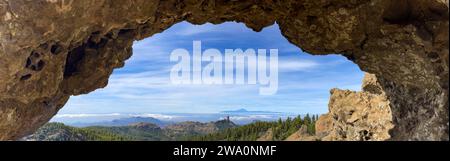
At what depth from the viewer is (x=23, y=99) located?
37.1ft

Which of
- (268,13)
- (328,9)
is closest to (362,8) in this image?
(328,9)

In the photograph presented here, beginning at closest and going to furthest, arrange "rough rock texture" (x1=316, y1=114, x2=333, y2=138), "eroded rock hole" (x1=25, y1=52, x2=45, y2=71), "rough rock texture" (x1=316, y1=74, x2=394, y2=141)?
1. "eroded rock hole" (x1=25, y1=52, x2=45, y2=71)
2. "rough rock texture" (x1=316, y1=74, x2=394, y2=141)
3. "rough rock texture" (x1=316, y1=114, x2=333, y2=138)

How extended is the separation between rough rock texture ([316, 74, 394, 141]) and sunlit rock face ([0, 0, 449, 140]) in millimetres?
2075

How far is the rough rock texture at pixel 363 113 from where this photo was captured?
57.4ft

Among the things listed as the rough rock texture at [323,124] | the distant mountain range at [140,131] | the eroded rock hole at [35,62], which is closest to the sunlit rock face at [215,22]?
the eroded rock hole at [35,62]

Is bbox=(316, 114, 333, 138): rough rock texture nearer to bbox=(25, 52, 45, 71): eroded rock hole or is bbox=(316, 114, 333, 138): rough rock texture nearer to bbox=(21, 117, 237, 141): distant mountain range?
bbox=(25, 52, 45, 71): eroded rock hole

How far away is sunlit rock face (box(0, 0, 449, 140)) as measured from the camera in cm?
951

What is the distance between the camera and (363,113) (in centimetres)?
1975

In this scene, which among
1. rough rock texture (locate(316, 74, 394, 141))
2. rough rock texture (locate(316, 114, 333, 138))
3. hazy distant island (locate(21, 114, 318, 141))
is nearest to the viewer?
rough rock texture (locate(316, 74, 394, 141))

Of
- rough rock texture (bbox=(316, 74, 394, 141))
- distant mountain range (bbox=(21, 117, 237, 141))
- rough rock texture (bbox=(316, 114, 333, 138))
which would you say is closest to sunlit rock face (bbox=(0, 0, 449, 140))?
rough rock texture (bbox=(316, 74, 394, 141))

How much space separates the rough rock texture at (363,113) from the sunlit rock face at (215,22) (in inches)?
81.7

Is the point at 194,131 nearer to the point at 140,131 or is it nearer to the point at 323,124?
the point at 140,131
